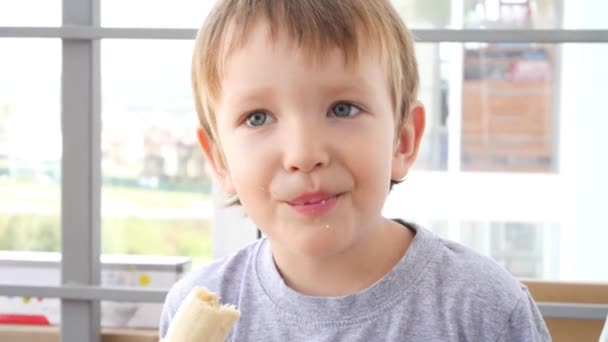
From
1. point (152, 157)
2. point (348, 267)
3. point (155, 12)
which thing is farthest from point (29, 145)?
point (348, 267)

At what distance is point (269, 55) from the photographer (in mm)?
766

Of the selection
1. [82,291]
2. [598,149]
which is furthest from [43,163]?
[598,149]

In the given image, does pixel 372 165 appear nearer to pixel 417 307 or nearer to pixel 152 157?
pixel 417 307

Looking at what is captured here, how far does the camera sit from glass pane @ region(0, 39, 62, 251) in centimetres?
171

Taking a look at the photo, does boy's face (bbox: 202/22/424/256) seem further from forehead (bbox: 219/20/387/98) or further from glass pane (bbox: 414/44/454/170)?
glass pane (bbox: 414/44/454/170)

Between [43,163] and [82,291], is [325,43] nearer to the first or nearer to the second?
[82,291]

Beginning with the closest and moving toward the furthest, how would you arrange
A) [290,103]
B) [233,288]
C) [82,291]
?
[290,103] < [233,288] < [82,291]

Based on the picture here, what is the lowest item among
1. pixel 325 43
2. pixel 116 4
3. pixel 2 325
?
pixel 2 325

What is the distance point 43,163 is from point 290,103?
1.09 meters

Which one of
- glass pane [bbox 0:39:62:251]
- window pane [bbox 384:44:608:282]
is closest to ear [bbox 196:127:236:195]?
glass pane [bbox 0:39:62:251]

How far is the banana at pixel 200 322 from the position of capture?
705 millimetres

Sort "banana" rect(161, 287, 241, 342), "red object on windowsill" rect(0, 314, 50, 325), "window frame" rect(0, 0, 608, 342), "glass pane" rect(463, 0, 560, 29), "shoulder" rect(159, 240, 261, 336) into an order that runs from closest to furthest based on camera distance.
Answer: "banana" rect(161, 287, 241, 342), "shoulder" rect(159, 240, 261, 336), "window frame" rect(0, 0, 608, 342), "red object on windowsill" rect(0, 314, 50, 325), "glass pane" rect(463, 0, 560, 29)

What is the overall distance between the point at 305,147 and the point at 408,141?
0.20 meters

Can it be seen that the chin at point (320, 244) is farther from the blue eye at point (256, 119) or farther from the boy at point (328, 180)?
the blue eye at point (256, 119)
